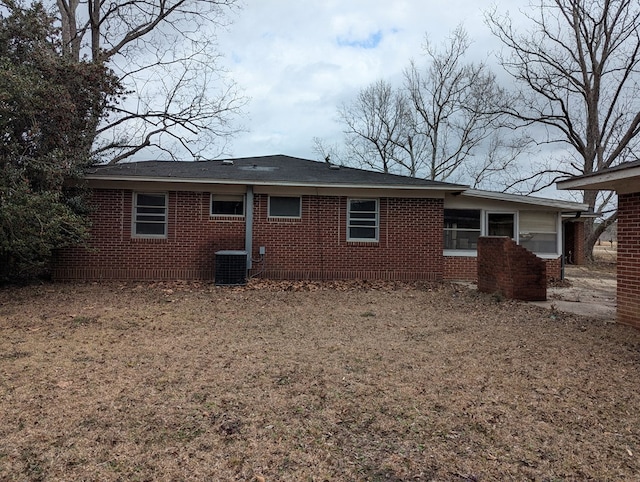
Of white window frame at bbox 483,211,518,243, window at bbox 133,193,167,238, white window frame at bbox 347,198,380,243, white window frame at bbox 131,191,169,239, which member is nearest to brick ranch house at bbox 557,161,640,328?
white window frame at bbox 347,198,380,243

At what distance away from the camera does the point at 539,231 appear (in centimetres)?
1286

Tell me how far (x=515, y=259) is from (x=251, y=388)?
23.5 feet

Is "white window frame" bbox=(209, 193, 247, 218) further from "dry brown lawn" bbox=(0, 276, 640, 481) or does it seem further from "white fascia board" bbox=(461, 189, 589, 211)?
"white fascia board" bbox=(461, 189, 589, 211)

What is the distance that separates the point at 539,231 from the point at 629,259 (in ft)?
22.6

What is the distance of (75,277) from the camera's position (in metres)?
10.8

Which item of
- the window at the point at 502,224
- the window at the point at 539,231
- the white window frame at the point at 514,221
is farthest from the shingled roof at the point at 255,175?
the window at the point at 539,231

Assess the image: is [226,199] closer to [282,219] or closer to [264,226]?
[264,226]

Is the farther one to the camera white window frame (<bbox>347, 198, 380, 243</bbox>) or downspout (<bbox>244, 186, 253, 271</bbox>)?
white window frame (<bbox>347, 198, 380, 243</bbox>)

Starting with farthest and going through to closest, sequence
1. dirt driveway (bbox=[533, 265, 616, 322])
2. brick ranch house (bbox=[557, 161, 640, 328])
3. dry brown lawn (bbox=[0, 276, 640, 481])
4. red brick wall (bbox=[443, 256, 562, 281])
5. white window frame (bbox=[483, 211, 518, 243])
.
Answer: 1. white window frame (bbox=[483, 211, 518, 243])
2. red brick wall (bbox=[443, 256, 562, 281])
3. dirt driveway (bbox=[533, 265, 616, 322])
4. brick ranch house (bbox=[557, 161, 640, 328])
5. dry brown lawn (bbox=[0, 276, 640, 481])

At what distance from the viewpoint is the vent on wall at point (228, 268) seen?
34.0 feet

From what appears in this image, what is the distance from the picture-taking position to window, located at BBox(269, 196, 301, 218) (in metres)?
11.4

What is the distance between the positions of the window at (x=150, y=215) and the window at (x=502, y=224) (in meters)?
9.89

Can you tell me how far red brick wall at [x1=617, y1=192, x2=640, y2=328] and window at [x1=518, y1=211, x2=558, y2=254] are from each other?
641 cm

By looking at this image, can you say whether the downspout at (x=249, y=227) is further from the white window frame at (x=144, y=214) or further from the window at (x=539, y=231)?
the window at (x=539, y=231)
